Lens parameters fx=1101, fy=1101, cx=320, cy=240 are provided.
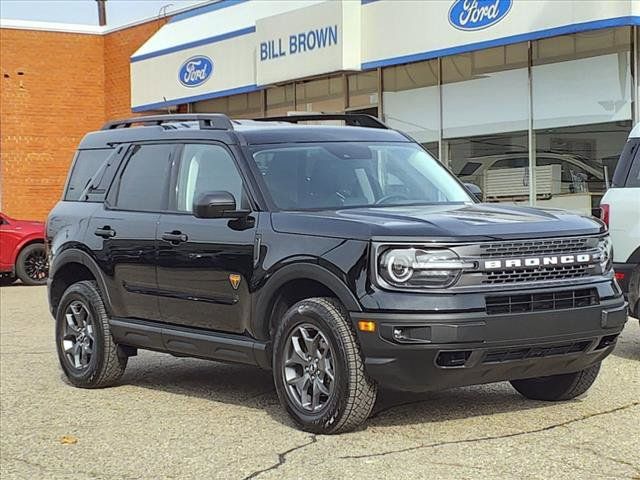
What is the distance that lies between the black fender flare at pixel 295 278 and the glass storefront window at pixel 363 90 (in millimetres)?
14255

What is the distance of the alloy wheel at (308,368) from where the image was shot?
260 inches

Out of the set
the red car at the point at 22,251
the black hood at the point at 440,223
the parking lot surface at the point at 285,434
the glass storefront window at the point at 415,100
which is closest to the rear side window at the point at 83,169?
the parking lot surface at the point at 285,434

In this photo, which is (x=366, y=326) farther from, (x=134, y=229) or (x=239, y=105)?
(x=239, y=105)

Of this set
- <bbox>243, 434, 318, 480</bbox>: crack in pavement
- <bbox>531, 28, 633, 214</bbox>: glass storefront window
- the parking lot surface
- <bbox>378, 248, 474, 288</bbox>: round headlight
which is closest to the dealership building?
<bbox>531, 28, 633, 214</bbox>: glass storefront window

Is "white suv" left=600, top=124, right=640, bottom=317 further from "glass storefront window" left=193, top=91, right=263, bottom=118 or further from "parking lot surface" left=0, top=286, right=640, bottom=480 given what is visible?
"glass storefront window" left=193, top=91, right=263, bottom=118

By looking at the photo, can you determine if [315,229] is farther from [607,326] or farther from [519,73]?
[519,73]

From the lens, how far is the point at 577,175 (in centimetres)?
1661

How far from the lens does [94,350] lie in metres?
8.62

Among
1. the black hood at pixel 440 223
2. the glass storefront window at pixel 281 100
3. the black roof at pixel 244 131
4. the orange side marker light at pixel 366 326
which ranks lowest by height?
the orange side marker light at pixel 366 326

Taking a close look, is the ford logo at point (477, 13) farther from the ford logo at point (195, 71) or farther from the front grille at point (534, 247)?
the front grille at point (534, 247)

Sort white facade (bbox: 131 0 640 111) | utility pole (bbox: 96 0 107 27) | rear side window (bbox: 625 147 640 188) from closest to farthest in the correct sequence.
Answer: rear side window (bbox: 625 147 640 188) → white facade (bbox: 131 0 640 111) → utility pole (bbox: 96 0 107 27)

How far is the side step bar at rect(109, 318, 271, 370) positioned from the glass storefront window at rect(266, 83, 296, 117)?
1490 cm

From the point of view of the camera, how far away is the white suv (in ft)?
29.9

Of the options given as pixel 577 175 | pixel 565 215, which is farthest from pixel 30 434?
pixel 577 175
